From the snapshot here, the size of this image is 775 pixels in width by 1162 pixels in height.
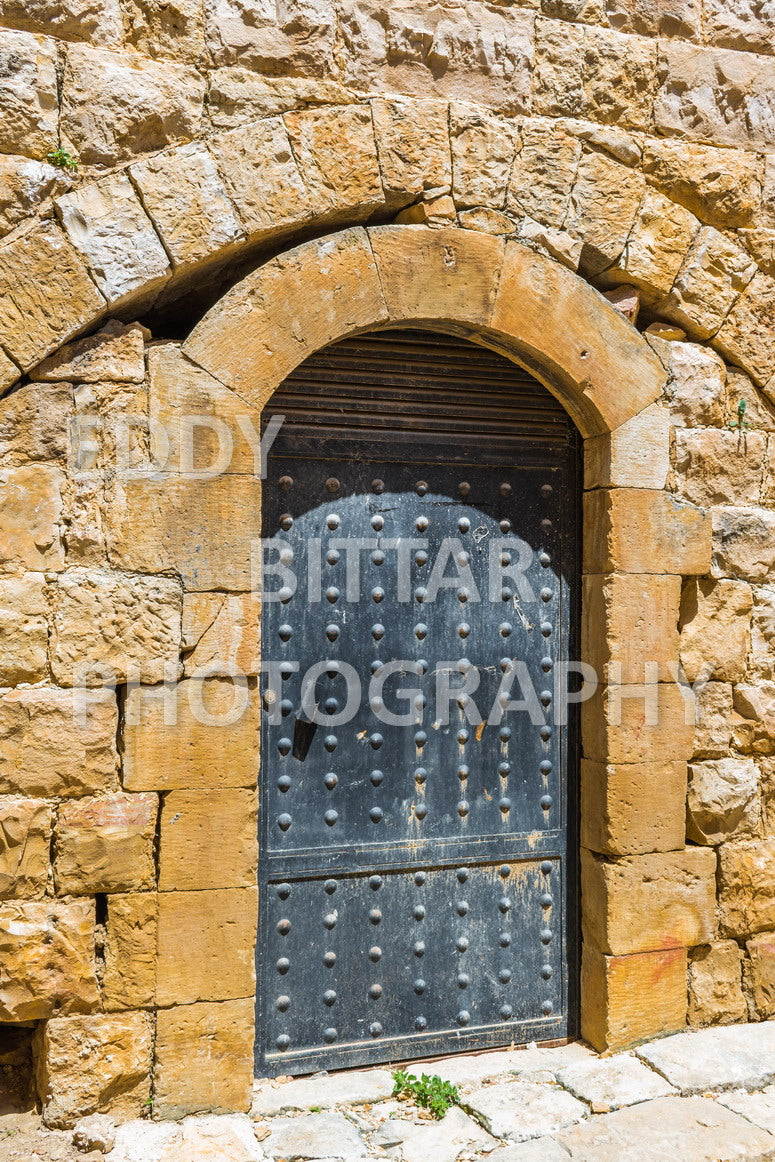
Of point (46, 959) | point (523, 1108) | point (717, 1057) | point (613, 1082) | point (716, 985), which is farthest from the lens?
point (716, 985)

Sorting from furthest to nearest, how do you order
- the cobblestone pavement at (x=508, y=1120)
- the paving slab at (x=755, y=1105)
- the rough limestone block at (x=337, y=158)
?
the rough limestone block at (x=337, y=158)
the paving slab at (x=755, y=1105)
the cobblestone pavement at (x=508, y=1120)

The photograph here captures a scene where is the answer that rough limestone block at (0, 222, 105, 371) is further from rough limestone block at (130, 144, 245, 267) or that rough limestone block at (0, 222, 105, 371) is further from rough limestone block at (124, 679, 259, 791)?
rough limestone block at (124, 679, 259, 791)

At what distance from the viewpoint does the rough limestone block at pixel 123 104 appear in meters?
2.97

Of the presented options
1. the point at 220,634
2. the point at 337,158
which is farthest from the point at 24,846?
the point at 337,158

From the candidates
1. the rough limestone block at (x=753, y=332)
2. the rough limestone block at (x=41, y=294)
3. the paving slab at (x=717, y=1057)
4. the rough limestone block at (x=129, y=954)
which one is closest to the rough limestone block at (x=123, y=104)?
the rough limestone block at (x=41, y=294)

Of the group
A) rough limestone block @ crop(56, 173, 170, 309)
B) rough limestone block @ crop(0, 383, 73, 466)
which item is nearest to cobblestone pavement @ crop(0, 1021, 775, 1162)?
rough limestone block @ crop(0, 383, 73, 466)

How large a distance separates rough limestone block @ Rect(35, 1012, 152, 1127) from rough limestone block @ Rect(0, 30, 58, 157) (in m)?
2.81

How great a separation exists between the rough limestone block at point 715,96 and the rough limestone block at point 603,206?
11.4 inches

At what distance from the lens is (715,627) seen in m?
3.68

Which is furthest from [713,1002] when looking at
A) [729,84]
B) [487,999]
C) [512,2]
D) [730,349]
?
[512,2]

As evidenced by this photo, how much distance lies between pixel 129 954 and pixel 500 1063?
1.49 metres

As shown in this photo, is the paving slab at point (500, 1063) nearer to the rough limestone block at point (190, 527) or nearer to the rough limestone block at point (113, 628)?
the rough limestone block at point (113, 628)

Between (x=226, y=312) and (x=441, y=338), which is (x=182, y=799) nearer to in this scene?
(x=226, y=312)

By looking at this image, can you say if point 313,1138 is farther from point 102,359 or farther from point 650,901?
point 102,359
